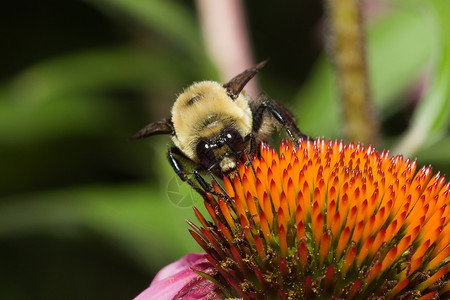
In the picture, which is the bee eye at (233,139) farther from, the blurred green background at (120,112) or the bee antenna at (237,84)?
the blurred green background at (120,112)

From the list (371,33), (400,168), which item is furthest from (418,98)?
(400,168)

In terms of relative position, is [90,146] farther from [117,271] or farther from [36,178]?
[117,271]

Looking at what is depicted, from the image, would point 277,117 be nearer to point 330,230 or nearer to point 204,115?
point 204,115

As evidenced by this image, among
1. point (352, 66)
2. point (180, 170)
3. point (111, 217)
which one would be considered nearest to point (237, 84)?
point (180, 170)

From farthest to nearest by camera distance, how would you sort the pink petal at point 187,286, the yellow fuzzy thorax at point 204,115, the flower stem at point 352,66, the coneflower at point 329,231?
1. the flower stem at point 352,66
2. the yellow fuzzy thorax at point 204,115
3. the pink petal at point 187,286
4. the coneflower at point 329,231

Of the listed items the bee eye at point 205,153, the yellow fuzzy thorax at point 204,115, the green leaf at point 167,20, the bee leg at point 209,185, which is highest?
the green leaf at point 167,20

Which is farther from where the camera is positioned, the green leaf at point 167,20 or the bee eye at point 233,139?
the green leaf at point 167,20

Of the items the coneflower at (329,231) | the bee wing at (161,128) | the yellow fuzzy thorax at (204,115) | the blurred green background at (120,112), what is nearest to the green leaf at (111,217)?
the blurred green background at (120,112)
